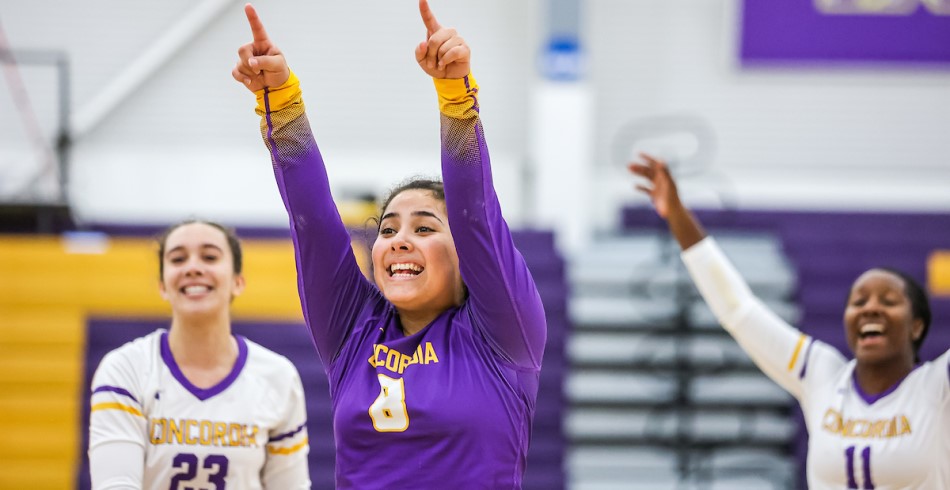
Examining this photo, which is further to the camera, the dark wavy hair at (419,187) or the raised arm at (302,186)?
the dark wavy hair at (419,187)

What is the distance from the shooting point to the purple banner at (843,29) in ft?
31.2

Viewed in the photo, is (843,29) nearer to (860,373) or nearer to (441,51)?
(860,373)

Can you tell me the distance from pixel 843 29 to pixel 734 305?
254 inches

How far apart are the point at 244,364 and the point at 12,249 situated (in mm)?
4645

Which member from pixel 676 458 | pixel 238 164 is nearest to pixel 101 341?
pixel 238 164

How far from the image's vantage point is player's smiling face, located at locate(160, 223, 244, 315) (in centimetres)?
334

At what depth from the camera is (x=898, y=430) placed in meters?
3.33

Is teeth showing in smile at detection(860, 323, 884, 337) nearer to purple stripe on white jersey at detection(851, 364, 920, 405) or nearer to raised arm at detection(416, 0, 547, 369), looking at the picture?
purple stripe on white jersey at detection(851, 364, 920, 405)

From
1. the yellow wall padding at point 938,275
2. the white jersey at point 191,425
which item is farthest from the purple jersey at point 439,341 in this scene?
the yellow wall padding at point 938,275

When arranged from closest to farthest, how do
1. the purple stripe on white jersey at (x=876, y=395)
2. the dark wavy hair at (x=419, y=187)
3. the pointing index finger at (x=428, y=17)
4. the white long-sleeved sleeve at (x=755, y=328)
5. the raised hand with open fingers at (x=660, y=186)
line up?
1. the pointing index finger at (x=428, y=17)
2. the dark wavy hair at (x=419, y=187)
3. the purple stripe on white jersey at (x=876, y=395)
4. the white long-sleeved sleeve at (x=755, y=328)
5. the raised hand with open fingers at (x=660, y=186)

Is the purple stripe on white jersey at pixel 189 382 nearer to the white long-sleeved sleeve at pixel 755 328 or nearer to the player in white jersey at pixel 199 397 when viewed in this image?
the player in white jersey at pixel 199 397

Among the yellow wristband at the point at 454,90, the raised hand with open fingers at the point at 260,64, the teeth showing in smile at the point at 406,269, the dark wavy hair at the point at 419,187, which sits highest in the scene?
the raised hand with open fingers at the point at 260,64

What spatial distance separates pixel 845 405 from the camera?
350 centimetres

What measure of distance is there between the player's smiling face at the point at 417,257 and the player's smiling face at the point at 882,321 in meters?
1.64
